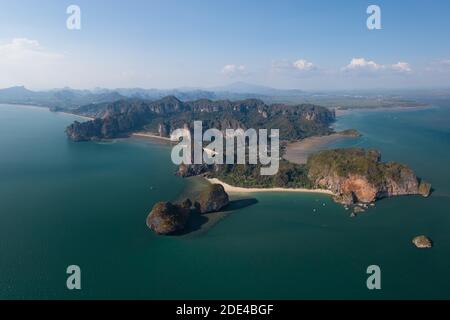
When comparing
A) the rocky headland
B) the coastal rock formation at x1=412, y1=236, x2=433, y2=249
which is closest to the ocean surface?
the coastal rock formation at x1=412, y1=236, x2=433, y2=249

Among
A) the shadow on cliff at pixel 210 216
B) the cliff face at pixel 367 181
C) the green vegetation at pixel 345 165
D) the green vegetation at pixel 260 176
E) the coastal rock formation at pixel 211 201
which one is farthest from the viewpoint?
the green vegetation at pixel 260 176

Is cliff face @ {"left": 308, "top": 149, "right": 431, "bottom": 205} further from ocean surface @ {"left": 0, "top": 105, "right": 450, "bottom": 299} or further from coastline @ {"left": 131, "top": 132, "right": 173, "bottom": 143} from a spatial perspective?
coastline @ {"left": 131, "top": 132, "right": 173, "bottom": 143}

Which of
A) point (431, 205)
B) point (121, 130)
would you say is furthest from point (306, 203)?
point (121, 130)

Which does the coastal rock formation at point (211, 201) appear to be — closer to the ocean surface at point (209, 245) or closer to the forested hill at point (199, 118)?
the ocean surface at point (209, 245)

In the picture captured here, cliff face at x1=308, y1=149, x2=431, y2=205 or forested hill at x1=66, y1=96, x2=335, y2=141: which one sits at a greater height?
forested hill at x1=66, y1=96, x2=335, y2=141

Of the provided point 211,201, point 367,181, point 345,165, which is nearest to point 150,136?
point 211,201

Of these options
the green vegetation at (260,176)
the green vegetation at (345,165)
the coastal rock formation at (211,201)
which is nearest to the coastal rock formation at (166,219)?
the coastal rock formation at (211,201)
